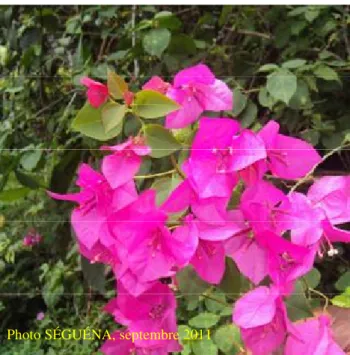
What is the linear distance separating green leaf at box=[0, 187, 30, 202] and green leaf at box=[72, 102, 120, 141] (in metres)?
0.27

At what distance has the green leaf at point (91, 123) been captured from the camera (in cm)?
43

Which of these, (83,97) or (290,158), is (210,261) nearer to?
(290,158)

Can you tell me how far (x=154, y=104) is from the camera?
0.42 meters

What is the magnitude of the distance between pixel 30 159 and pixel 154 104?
0.99 ft

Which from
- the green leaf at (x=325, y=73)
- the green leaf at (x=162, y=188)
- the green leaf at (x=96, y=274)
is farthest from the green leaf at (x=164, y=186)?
the green leaf at (x=325, y=73)

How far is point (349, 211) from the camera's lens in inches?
16.5

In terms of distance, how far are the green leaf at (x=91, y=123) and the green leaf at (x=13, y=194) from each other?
27 centimetres

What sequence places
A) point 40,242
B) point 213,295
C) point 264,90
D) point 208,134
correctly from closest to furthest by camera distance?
point 208,134
point 213,295
point 264,90
point 40,242

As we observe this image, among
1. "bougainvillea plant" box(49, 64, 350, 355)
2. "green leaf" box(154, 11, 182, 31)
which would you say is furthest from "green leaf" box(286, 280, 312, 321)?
"green leaf" box(154, 11, 182, 31)

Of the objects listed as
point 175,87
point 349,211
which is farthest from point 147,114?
point 349,211

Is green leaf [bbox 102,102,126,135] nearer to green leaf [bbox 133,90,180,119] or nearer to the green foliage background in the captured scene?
green leaf [bbox 133,90,180,119]

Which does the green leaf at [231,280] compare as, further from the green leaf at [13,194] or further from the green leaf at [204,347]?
the green leaf at [13,194]

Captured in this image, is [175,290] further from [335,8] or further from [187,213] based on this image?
[335,8]

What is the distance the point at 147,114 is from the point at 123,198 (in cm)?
5
